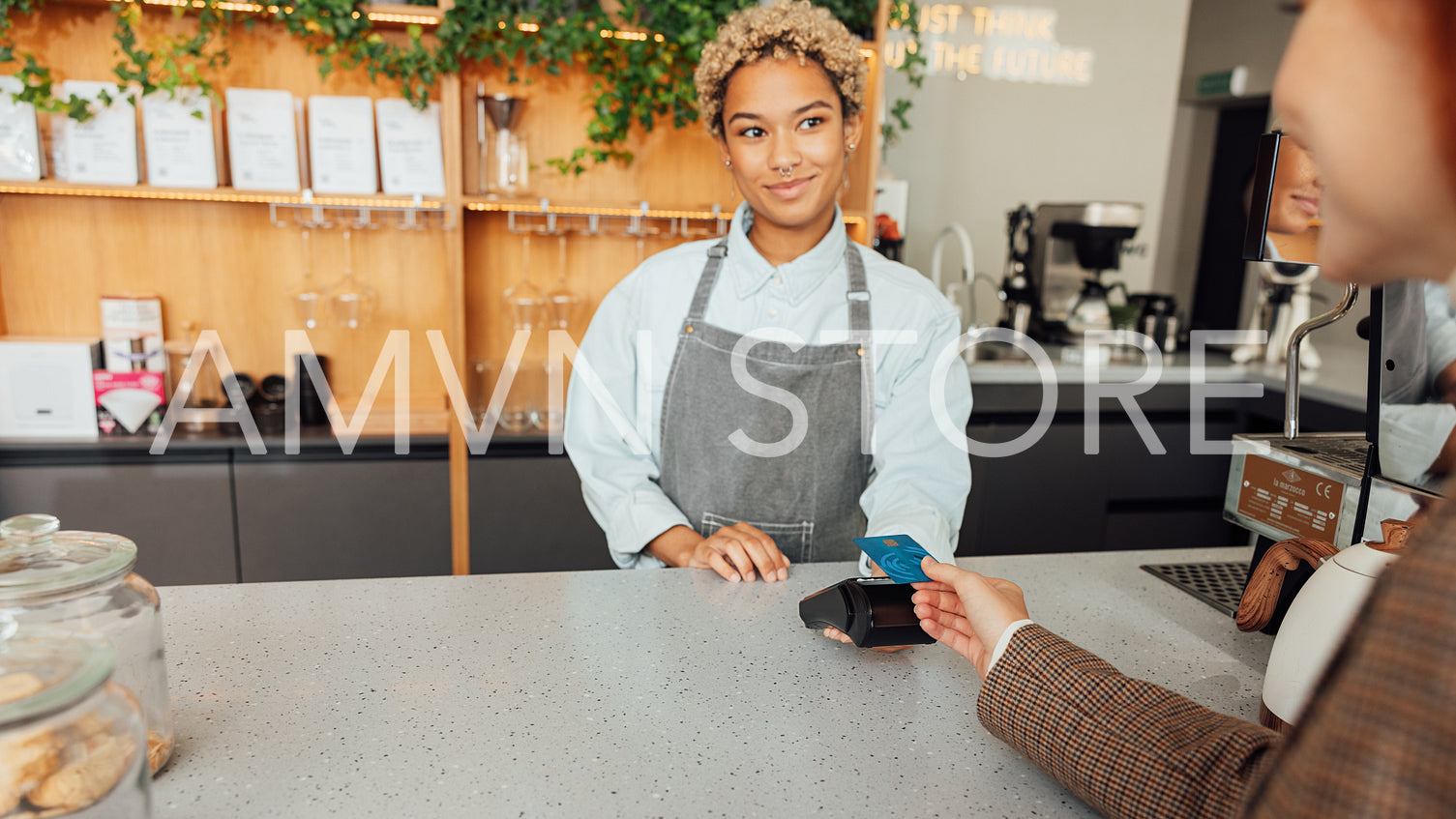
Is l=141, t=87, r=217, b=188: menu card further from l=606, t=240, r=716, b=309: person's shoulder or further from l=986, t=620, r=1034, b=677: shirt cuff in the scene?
l=986, t=620, r=1034, b=677: shirt cuff

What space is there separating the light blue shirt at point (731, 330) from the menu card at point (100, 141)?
5.38ft

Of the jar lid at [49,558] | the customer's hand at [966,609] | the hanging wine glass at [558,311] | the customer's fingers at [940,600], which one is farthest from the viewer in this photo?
the hanging wine glass at [558,311]

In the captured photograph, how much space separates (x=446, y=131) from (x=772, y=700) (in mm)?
2116

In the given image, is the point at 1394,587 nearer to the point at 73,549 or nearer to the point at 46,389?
the point at 73,549

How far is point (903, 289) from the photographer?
162cm

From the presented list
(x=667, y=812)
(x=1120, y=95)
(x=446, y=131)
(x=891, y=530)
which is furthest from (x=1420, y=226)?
(x=1120, y=95)

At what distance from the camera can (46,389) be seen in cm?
238

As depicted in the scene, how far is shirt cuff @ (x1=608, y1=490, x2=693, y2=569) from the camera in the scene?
1.45 m

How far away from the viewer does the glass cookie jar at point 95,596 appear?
61cm

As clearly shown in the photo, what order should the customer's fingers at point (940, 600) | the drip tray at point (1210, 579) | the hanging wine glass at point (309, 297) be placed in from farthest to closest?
the hanging wine glass at point (309, 297)
the drip tray at point (1210, 579)
the customer's fingers at point (940, 600)

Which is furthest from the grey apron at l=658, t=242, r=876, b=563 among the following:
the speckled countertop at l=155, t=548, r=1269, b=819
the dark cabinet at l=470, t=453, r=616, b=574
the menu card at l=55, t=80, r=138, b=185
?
the menu card at l=55, t=80, r=138, b=185

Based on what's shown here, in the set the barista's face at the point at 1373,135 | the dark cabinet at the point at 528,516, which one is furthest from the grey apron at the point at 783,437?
the barista's face at the point at 1373,135

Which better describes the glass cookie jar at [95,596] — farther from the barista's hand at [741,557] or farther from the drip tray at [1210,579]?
the drip tray at [1210,579]

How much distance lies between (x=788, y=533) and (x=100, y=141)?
2.17 metres
